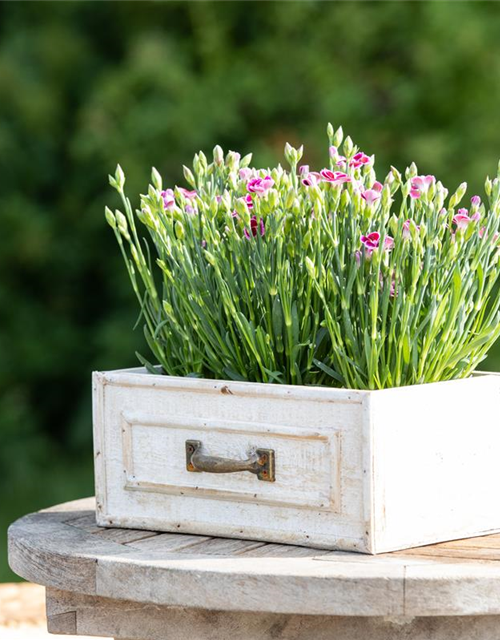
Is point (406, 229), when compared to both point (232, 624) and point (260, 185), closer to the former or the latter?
point (260, 185)

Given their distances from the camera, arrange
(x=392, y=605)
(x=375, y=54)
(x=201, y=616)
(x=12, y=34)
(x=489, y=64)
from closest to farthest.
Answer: (x=392, y=605)
(x=201, y=616)
(x=489, y=64)
(x=375, y=54)
(x=12, y=34)

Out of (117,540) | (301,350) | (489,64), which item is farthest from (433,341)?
(489,64)

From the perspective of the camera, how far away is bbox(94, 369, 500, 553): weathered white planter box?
1527 millimetres

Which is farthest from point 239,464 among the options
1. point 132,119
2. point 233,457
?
point 132,119

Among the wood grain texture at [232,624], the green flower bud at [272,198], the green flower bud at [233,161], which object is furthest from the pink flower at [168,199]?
the wood grain texture at [232,624]

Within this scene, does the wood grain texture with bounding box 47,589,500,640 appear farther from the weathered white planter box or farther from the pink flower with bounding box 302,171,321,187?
the pink flower with bounding box 302,171,321,187

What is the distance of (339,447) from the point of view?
5.02 ft

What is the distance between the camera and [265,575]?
1.39m

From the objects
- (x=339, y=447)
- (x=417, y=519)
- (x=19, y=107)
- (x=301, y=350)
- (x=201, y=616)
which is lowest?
(x=201, y=616)

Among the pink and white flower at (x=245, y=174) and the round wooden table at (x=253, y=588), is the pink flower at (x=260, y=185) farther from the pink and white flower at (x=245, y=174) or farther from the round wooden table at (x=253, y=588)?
the round wooden table at (x=253, y=588)

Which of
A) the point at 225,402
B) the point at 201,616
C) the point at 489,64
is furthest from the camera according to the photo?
the point at 489,64

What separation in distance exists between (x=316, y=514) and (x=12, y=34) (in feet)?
19.2

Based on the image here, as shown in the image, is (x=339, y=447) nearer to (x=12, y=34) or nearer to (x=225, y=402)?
(x=225, y=402)

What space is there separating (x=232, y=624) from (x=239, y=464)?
9.2 inches
